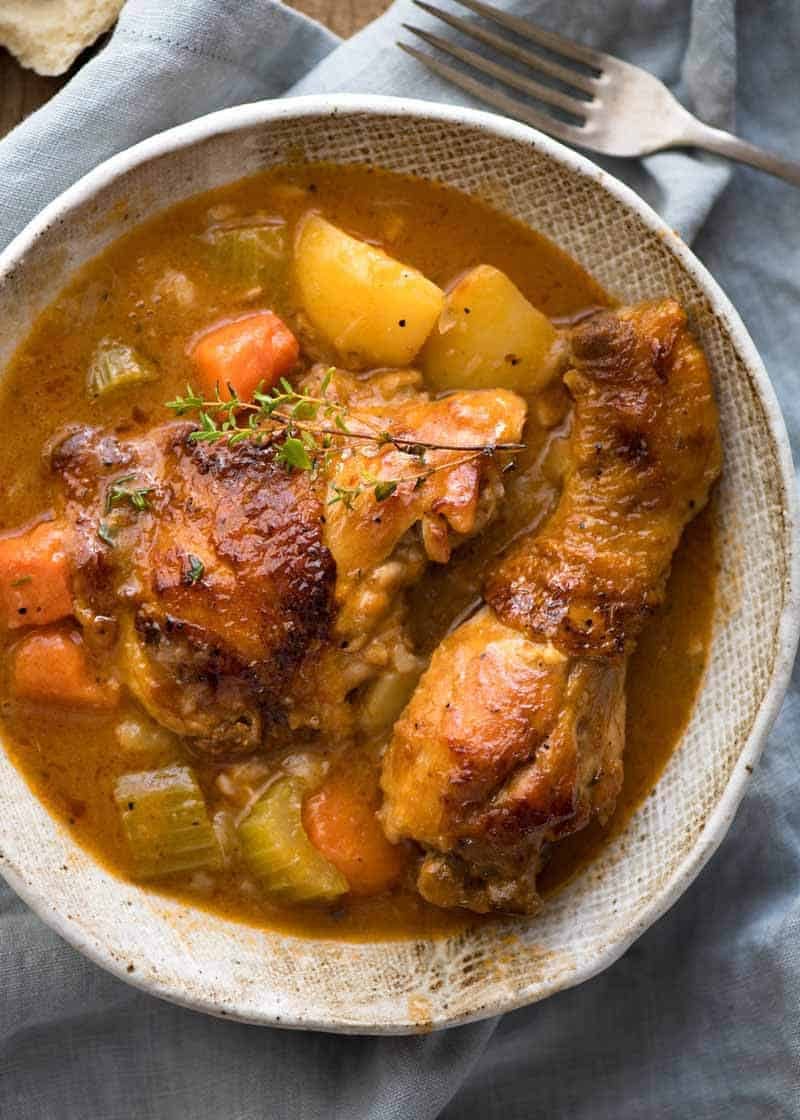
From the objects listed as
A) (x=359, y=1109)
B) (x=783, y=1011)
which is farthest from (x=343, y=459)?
(x=783, y=1011)

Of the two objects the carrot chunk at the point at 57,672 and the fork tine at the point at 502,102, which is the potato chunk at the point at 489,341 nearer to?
the fork tine at the point at 502,102

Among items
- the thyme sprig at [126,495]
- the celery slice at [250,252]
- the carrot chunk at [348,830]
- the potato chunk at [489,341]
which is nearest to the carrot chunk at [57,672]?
the thyme sprig at [126,495]

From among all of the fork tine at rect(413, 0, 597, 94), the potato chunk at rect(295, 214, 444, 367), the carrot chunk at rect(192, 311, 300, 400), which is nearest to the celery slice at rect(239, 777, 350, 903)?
the carrot chunk at rect(192, 311, 300, 400)

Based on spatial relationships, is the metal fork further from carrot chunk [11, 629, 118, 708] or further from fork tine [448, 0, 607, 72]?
carrot chunk [11, 629, 118, 708]

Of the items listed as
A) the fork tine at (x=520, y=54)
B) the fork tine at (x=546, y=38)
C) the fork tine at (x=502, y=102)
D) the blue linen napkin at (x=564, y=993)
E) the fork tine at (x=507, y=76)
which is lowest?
the blue linen napkin at (x=564, y=993)

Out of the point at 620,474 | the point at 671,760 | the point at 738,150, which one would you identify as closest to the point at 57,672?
the point at 620,474

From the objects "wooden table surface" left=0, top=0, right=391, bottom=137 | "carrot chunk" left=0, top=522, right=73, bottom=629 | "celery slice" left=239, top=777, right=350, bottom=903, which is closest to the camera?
"carrot chunk" left=0, top=522, right=73, bottom=629
